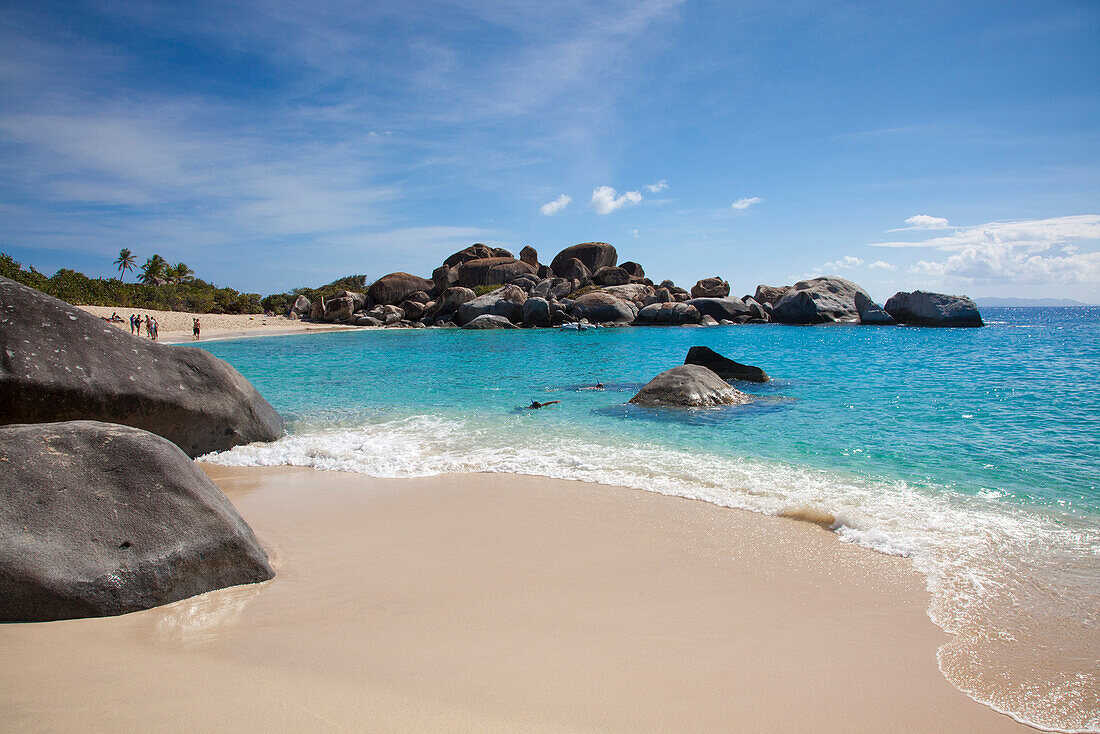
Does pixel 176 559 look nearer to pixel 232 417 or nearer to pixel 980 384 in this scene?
pixel 232 417

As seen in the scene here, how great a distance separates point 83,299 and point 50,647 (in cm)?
5229

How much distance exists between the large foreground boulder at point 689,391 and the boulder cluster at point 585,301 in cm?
3662

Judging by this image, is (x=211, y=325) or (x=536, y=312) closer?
(x=211, y=325)

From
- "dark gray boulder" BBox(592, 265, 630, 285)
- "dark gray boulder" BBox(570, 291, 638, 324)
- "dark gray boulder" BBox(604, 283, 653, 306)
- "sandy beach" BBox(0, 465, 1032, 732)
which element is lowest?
"sandy beach" BBox(0, 465, 1032, 732)

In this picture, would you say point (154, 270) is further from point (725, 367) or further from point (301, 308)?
point (725, 367)

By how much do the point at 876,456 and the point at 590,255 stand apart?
56.3m

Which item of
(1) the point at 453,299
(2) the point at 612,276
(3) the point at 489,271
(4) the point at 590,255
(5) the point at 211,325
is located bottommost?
(5) the point at 211,325

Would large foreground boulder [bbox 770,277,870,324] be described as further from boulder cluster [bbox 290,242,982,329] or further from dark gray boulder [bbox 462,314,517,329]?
dark gray boulder [bbox 462,314,517,329]

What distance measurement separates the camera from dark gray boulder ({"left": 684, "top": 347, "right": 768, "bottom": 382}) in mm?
15164

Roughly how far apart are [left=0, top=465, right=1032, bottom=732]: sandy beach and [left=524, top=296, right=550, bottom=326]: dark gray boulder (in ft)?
146

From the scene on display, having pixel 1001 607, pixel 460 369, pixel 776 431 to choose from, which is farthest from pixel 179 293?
pixel 1001 607

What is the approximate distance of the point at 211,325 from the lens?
43625mm

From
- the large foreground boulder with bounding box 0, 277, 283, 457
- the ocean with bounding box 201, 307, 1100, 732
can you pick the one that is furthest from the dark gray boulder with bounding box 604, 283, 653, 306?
the large foreground boulder with bounding box 0, 277, 283, 457

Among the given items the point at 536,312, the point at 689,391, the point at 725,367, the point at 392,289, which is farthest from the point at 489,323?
the point at 689,391
